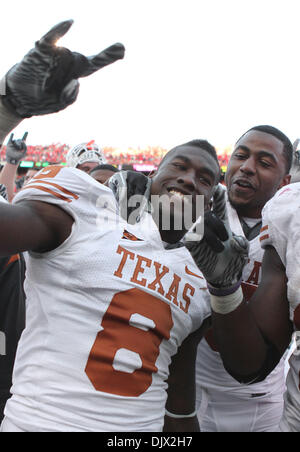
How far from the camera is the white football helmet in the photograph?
13.7 feet

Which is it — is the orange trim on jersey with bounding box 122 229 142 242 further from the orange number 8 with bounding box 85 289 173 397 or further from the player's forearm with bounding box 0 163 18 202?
the player's forearm with bounding box 0 163 18 202

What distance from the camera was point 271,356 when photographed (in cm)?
136

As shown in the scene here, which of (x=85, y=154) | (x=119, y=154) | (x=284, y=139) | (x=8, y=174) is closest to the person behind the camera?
(x=284, y=139)

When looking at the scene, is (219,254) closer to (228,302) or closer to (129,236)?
(228,302)

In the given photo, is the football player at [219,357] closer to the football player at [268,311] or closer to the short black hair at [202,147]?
the short black hair at [202,147]

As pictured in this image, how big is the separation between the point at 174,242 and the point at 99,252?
1.33 ft

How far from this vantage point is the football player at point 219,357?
6.24ft

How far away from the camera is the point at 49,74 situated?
1.09m

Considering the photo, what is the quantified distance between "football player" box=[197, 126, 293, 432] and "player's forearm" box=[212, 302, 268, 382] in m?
0.47

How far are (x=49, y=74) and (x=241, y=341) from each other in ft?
3.32

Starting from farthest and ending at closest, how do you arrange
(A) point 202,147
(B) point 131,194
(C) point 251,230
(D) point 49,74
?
(C) point 251,230
(A) point 202,147
(B) point 131,194
(D) point 49,74

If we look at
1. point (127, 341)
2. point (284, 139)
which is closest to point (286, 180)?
point (284, 139)
